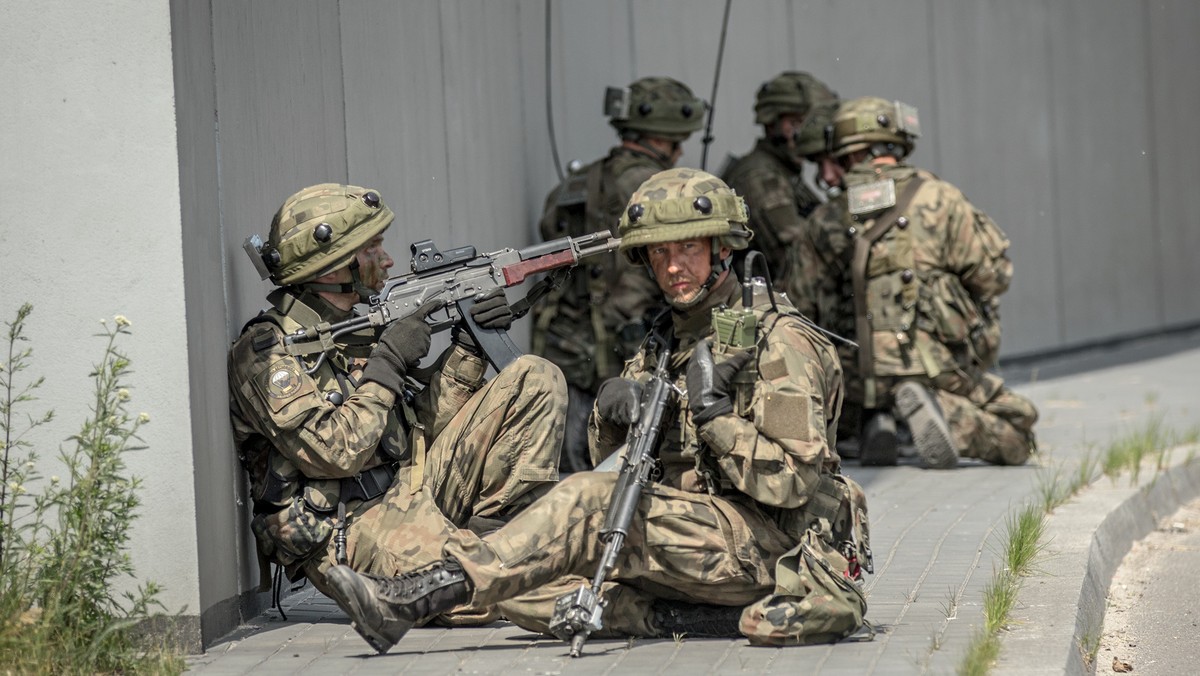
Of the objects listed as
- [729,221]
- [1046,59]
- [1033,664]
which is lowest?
[1033,664]

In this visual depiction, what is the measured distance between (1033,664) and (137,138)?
2981 millimetres

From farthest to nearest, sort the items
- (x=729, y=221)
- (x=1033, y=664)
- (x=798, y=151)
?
1. (x=798, y=151)
2. (x=729, y=221)
3. (x=1033, y=664)

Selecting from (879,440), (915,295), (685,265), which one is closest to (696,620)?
(685,265)

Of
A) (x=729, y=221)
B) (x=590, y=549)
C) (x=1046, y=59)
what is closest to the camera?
(x=590, y=549)

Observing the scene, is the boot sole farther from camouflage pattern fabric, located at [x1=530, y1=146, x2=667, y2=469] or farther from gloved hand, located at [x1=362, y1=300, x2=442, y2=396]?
camouflage pattern fabric, located at [x1=530, y1=146, x2=667, y2=469]

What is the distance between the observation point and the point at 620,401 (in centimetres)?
494

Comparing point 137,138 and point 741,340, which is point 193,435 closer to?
point 137,138

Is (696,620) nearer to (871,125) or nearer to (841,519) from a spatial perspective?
(841,519)

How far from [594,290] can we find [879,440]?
5.83 ft

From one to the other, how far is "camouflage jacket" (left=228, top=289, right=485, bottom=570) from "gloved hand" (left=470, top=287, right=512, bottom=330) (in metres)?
0.38

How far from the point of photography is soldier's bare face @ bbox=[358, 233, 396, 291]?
220 inches

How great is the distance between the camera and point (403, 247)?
7.10 meters

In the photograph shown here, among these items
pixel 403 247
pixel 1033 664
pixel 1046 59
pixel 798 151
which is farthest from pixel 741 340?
pixel 1046 59

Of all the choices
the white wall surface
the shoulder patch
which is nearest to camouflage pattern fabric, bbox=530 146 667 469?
the shoulder patch
